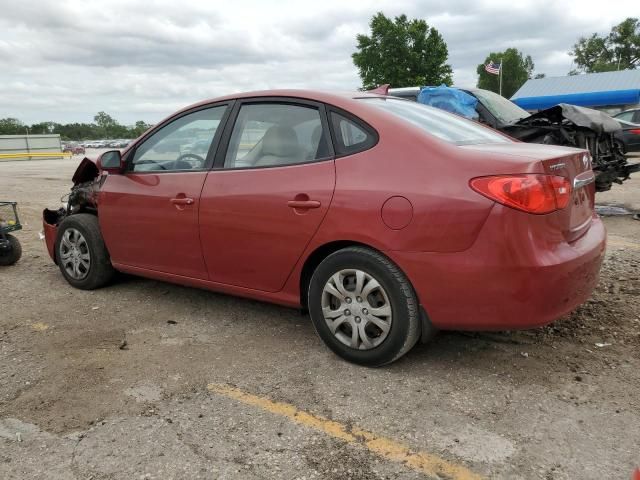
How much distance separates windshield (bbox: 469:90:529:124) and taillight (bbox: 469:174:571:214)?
195 inches

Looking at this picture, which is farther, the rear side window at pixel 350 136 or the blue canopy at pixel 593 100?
the blue canopy at pixel 593 100

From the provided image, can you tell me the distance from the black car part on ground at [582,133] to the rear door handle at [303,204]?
4.10m

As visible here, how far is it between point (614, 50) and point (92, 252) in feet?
328

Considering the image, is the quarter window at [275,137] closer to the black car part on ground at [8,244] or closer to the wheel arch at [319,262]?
the wheel arch at [319,262]

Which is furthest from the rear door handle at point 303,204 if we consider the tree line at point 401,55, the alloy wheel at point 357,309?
the tree line at point 401,55

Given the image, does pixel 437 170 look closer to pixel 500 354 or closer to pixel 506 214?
pixel 506 214

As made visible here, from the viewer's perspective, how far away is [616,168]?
6629 millimetres

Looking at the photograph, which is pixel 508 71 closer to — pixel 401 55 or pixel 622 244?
pixel 401 55

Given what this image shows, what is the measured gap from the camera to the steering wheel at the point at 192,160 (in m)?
3.93

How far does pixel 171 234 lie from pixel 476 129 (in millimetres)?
2234

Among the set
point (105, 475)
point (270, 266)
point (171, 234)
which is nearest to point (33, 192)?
point (171, 234)

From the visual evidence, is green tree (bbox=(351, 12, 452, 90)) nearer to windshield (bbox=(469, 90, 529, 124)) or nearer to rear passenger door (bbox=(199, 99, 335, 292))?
windshield (bbox=(469, 90, 529, 124))

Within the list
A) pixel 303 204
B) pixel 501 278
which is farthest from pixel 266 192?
pixel 501 278

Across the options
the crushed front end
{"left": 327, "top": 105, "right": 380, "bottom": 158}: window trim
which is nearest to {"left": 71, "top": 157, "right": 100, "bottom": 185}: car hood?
the crushed front end
